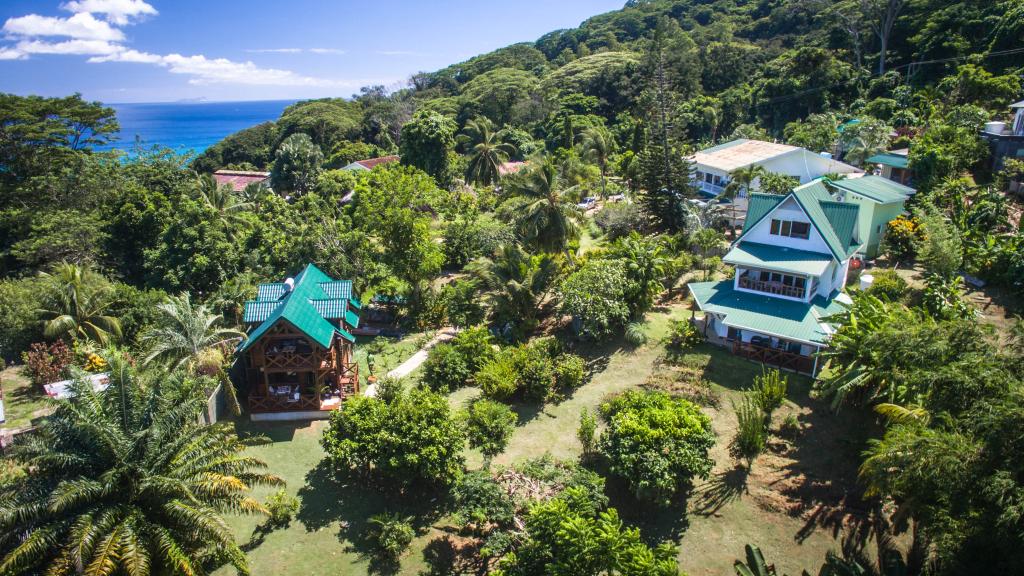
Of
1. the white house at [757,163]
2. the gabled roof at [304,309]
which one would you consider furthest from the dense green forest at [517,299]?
the white house at [757,163]

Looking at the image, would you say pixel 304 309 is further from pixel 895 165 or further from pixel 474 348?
pixel 895 165

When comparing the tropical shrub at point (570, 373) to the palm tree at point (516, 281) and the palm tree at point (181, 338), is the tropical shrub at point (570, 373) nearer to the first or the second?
the palm tree at point (516, 281)

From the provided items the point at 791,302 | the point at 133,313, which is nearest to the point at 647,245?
the point at 791,302

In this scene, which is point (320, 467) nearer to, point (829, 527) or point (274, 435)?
point (274, 435)

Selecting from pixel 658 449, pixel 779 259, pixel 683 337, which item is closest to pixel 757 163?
pixel 779 259

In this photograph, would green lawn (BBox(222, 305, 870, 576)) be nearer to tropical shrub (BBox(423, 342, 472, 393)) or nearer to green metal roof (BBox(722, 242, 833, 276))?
tropical shrub (BBox(423, 342, 472, 393))

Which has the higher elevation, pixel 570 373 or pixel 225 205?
pixel 225 205
